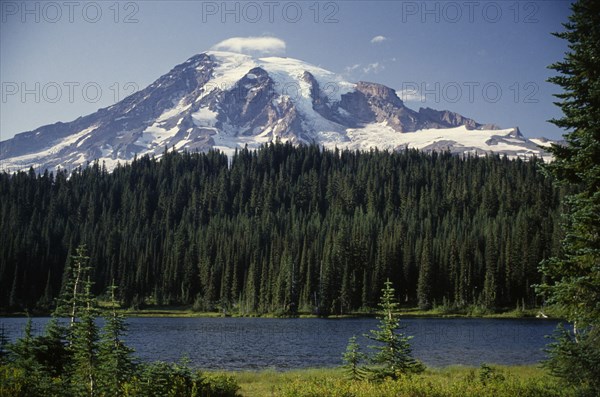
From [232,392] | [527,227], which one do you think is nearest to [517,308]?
[527,227]

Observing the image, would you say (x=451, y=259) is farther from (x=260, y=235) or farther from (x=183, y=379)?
(x=183, y=379)

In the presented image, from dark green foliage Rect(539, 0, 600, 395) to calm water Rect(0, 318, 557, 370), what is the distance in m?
29.8

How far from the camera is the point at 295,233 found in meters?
163

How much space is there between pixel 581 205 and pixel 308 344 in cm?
5132

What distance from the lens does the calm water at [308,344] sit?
178 feet

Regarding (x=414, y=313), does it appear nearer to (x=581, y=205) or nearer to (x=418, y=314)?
(x=418, y=314)

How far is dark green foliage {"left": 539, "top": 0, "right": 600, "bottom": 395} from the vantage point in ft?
69.2

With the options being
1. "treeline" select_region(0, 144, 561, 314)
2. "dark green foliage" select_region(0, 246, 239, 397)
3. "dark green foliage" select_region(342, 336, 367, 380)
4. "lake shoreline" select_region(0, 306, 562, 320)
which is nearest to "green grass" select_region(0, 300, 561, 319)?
"lake shoreline" select_region(0, 306, 562, 320)

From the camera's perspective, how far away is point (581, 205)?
22031mm

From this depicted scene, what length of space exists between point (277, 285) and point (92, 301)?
107574 mm

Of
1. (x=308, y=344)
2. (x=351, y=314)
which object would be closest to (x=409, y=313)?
(x=351, y=314)

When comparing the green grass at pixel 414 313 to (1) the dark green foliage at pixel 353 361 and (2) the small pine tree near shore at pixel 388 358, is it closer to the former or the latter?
(2) the small pine tree near shore at pixel 388 358

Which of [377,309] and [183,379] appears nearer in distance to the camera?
[183,379]

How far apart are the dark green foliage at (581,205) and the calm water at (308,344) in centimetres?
2981
